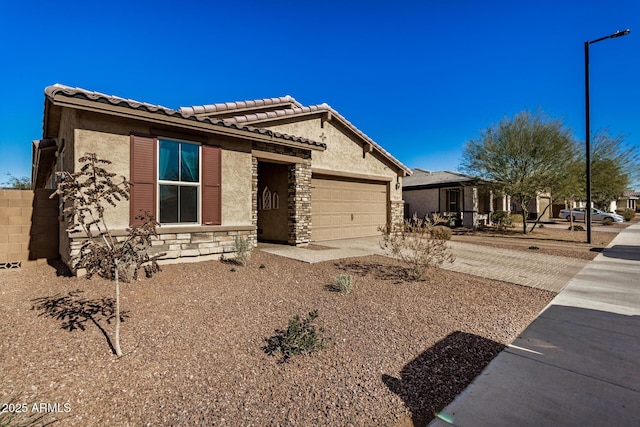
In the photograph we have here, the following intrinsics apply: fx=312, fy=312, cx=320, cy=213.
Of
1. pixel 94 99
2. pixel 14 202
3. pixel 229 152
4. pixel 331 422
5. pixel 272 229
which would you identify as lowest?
pixel 331 422

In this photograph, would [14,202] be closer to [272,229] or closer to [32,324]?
[32,324]

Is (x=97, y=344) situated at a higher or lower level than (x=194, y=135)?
lower

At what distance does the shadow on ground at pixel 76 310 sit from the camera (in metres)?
4.10

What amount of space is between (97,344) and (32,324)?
1.23 metres

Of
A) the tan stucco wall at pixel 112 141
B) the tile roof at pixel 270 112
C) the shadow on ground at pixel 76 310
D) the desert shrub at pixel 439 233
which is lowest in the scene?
the shadow on ground at pixel 76 310

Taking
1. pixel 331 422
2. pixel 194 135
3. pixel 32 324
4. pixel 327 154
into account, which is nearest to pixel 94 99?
pixel 194 135

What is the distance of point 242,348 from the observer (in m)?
3.65

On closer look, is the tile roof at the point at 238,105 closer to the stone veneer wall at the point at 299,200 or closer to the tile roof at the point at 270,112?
the tile roof at the point at 270,112

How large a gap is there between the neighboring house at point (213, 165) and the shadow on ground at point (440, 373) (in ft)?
19.2

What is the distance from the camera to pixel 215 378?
3.07 metres

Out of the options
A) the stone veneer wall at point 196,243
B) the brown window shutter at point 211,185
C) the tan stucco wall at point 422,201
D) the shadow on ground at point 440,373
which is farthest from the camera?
the tan stucco wall at point 422,201

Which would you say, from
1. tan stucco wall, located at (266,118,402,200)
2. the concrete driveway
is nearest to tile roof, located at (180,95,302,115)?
tan stucco wall, located at (266,118,402,200)

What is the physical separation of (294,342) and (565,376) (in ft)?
9.33

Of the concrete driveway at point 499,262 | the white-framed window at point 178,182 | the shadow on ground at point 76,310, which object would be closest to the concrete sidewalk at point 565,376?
the concrete driveway at point 499,262
